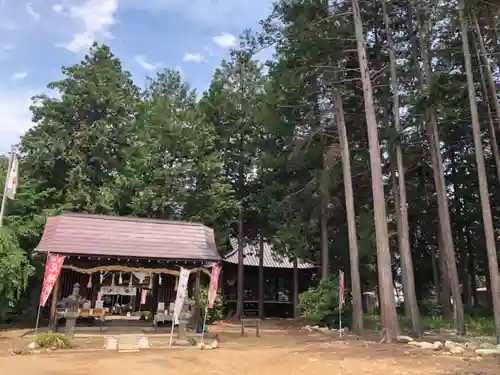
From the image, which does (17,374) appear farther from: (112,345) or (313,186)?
(313,186)

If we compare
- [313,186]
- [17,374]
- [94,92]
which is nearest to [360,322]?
[313,186]

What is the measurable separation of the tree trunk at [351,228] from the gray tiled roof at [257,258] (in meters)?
9.57

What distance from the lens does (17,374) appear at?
287 inches

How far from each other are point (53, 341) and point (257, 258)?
1702 centimetres

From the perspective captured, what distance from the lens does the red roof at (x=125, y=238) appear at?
13.5m

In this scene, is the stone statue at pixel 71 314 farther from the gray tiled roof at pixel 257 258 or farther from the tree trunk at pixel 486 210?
the gray tiled roof at pixel 257 258

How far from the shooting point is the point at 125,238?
47.4ft

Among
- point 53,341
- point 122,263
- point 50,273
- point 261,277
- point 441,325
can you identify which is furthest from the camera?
point 261,277

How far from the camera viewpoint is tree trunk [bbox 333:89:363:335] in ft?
49.7

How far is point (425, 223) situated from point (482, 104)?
8.44m

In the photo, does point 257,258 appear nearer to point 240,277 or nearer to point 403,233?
point 240,277

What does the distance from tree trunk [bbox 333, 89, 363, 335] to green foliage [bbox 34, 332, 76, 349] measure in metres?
9.14

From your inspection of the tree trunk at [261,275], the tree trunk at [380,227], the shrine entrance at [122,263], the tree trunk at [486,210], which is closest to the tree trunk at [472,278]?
the tree trunk at [261,275]

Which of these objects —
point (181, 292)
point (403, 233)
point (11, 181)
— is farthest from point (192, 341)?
point (403, 233)
